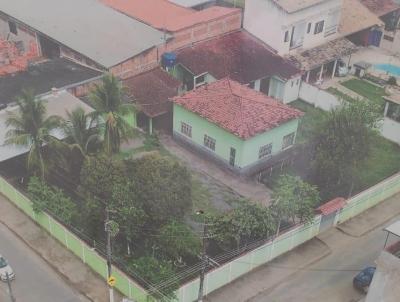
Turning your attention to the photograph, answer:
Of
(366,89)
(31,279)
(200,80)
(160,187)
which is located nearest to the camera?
(160,187)

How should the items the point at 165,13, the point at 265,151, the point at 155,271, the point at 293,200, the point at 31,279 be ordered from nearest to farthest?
the point at 155,271 < the point at 31,279 < the point at 293,200 < the point at 265,151 < the point at 165,13

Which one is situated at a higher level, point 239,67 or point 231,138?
point 239,67

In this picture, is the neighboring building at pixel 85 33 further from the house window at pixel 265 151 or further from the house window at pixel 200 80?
the house window at pixel 265 151

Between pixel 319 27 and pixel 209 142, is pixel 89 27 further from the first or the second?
pixel 319 27

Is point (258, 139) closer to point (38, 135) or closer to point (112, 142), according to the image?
point (112, 142)

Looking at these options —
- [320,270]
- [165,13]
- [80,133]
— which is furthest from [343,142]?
[165,13]

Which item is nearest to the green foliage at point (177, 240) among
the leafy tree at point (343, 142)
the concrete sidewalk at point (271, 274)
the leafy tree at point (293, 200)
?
the concrete sidewalk at point (271, 274)

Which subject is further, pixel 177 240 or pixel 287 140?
pixel 287 140
